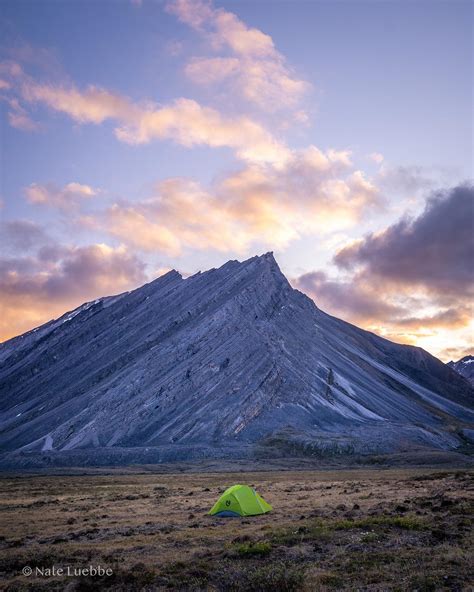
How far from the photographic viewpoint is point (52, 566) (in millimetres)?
17344

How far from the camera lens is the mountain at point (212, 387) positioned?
102m

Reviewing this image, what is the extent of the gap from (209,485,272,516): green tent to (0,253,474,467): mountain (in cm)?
6664

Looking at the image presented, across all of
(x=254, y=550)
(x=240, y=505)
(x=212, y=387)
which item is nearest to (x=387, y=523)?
(x=254, y=550)

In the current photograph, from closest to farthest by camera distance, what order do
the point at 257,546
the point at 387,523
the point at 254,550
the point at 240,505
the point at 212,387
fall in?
the point at 254,550 < the point at 257,546 < the point at 387,523 < the point at 240,505 < the point at 212,387

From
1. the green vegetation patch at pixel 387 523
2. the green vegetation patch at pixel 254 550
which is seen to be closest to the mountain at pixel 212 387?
the green vegetation patch at pixel 387 523

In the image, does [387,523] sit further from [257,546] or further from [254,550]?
[254,550]

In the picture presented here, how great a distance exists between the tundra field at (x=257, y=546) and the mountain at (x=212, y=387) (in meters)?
67.5

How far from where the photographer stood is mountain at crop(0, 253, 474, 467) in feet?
335

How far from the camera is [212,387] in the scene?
384ft

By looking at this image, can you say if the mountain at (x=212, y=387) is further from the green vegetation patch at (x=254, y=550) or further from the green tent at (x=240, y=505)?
the green vegetation patch at (x=254, y=550)

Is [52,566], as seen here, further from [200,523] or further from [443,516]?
[443,516]

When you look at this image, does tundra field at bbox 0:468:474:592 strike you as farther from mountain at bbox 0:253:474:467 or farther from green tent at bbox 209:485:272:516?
mountain at bbox 0:253:474:467

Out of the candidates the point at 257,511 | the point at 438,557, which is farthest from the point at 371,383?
the point at 438,557

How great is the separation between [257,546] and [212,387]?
100419 millimetres
